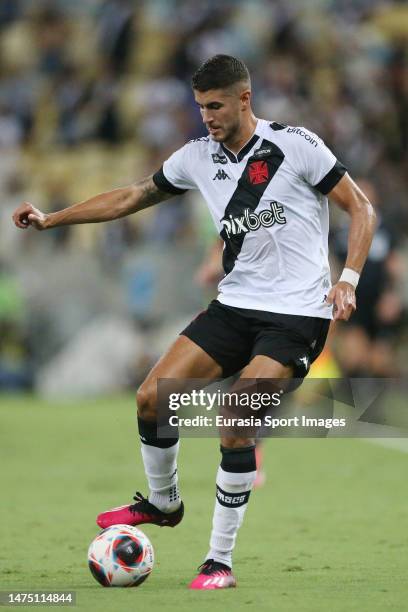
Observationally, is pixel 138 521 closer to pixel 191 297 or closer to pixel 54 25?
pixel 191 297

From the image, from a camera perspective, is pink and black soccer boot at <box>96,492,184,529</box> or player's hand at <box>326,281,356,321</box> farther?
pink and black soccer boot at <box>96,492,184,529</box>

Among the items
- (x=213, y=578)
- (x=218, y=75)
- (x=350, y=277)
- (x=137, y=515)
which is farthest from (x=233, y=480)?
(x=218, y=75)

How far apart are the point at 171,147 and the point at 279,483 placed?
29.3ft

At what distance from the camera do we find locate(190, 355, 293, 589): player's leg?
596 cm

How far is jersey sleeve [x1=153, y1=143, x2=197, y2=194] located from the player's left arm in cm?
79

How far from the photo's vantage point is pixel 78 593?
564 cm

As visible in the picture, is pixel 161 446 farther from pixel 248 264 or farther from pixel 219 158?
pixel 219 158

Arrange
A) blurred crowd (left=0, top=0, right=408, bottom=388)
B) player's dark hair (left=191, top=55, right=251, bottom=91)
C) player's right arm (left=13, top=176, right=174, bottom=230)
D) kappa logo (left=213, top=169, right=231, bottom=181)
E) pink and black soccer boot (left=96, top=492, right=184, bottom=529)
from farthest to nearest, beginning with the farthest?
blurred crowd (left=0, top=0, right=408, bottom=388) < player's right arm (left=13, top=176, right=174, bottom=230) < pink and black soccer boot (left=96, top=492, right=184, bottom=529) < kappa logo (left=213, top=169, right=231, bottom=181) < player's dark hair (left=191, top=55, right=251, bottom=91)

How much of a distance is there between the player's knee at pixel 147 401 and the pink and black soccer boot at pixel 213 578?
792 mm

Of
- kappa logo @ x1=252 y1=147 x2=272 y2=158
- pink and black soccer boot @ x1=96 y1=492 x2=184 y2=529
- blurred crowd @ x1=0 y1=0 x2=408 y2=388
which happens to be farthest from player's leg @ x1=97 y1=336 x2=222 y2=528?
blurred crowd @ x1=0 y1=0 x2=408 y2=388

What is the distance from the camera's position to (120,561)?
592 centimetres

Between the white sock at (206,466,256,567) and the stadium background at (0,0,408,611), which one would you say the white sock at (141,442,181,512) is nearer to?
the stadium background at (0,0,408,611)

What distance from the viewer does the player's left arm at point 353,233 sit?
5.93m

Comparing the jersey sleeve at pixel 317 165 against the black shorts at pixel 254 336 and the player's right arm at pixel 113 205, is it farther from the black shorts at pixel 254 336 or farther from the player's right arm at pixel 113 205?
the player's right arm at pixel 113 205
